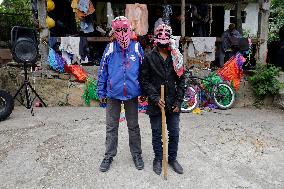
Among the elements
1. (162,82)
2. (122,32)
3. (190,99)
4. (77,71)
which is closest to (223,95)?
→ (190,99)

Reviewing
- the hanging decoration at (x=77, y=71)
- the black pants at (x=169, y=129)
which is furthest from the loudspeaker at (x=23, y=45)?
the black pants at (x=169, y=129)

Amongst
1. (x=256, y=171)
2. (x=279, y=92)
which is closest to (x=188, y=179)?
Result: (x=256, y=171)

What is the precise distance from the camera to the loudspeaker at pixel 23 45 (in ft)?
25.0

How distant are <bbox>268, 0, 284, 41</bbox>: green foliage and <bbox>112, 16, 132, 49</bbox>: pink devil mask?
13.2m

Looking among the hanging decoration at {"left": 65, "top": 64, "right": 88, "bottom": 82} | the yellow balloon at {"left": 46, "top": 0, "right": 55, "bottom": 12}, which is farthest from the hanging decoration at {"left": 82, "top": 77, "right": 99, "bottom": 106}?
the yellow balloon at {"left": 46, "top": 0, "right": 55, "bottom": 12}

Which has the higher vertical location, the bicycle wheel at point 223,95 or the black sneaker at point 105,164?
the bicycle wheel at point 223,95

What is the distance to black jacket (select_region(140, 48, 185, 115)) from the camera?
169 inches

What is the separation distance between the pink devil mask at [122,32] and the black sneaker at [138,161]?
1.51 m

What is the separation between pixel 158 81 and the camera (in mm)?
4348

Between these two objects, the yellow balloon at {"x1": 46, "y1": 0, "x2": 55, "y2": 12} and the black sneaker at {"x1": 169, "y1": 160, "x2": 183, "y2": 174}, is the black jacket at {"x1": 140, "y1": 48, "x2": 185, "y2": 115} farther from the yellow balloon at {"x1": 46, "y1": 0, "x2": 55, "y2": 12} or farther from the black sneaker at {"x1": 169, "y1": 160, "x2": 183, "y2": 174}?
the yellow balloon at {"x1": 46, "y1": 0, "x2": 55, "y2": 12}

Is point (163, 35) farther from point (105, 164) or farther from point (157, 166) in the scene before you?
point (105, 164)

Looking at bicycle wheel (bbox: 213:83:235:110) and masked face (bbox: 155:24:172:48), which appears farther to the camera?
bicycle wheel (bbox: 213:83:235:110)

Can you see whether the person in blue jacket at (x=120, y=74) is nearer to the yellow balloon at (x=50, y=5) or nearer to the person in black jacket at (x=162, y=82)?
the person in black jacket at (x=162, y=82)

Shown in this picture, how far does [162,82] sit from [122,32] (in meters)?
0.80
